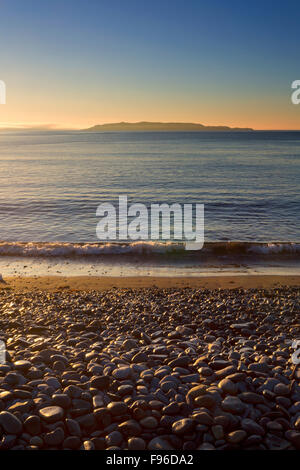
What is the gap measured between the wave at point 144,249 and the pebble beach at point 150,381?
9.01 metres

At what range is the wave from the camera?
18.5m

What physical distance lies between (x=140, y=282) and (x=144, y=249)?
4.66 meters

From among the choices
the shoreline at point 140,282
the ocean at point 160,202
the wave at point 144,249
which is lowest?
the shoreline at point 140,282

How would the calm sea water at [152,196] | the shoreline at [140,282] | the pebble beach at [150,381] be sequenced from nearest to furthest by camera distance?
the pebble beach at [150,381] < the shoreline at [140,282] < the calm sea water at [152,196]

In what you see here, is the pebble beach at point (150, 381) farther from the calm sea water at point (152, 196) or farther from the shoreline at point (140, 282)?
the calm sea water at point (152, 196)

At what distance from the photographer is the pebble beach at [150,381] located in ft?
14.8

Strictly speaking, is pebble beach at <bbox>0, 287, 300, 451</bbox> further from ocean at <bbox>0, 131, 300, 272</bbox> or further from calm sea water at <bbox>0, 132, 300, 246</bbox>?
calm sea water at <bbox>0, 132, 300, 246</bbox>

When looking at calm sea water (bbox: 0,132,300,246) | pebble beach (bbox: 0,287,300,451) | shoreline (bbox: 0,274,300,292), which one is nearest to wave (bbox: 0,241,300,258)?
calm sea water (bbox: 0,132,300,246)

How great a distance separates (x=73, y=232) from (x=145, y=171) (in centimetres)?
2997

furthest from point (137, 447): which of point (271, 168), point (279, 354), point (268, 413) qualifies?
point (271, 168)

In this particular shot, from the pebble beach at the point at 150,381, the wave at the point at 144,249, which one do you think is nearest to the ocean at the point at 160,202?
the wave at the point at 144,249

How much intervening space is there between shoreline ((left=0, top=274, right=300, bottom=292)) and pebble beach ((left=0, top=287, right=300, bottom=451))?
3.89 m

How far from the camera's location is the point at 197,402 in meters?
5.03

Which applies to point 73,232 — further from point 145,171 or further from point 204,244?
point 145,171
